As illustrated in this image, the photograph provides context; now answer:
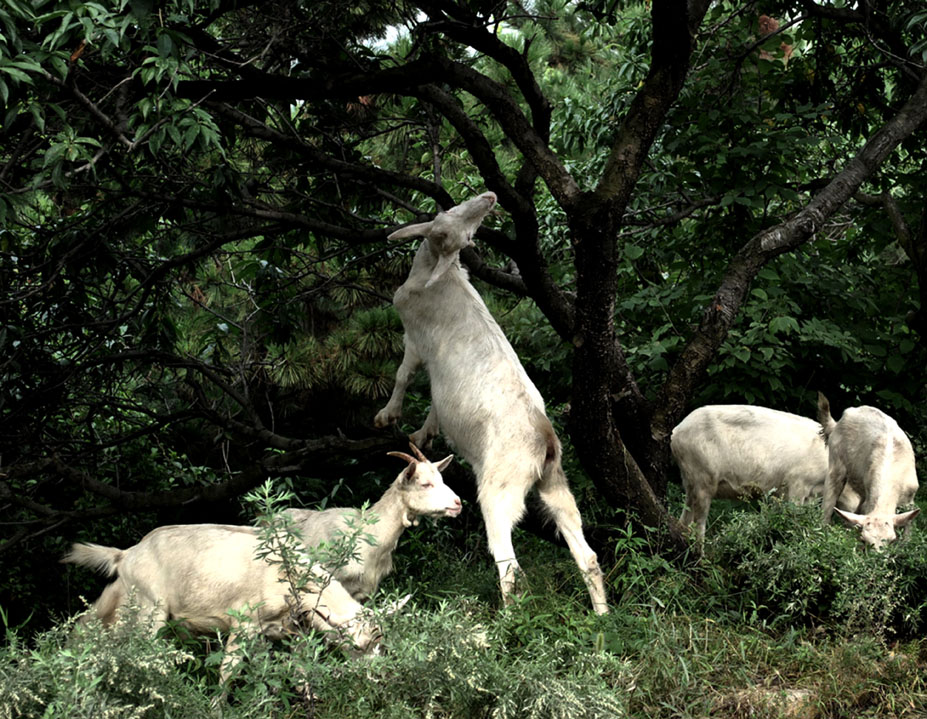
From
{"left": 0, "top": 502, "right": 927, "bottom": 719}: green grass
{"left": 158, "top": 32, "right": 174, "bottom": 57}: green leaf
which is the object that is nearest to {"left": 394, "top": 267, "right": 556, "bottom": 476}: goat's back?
{"left": 0, "top": 502, "right": 927, "bottom": 719}: green grass

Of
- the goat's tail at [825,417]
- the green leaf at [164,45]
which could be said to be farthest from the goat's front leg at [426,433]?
the green leaf at [164,45]

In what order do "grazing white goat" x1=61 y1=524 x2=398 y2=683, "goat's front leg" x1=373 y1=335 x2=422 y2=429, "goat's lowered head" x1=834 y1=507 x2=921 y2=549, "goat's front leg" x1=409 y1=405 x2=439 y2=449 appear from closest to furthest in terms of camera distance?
"grazing white goat" x1=61 y1=524 x2=398 y2=683 < "goat's lowered head" x1=834 y1=507 x2=921 y2=549 < "goat's front leg" x1=373 y1=335 x2=422 y2=429 < "goat's front leg" x1=409 y1=405 x2=439 y2=449

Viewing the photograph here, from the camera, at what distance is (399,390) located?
22.5 feet

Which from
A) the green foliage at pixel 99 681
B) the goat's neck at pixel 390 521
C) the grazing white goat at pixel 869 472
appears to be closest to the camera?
the green foliage at pixel 99 681

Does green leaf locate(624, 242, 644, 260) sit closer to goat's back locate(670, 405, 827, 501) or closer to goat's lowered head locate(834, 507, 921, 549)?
goat's back locate(670, 405, 827, 501)

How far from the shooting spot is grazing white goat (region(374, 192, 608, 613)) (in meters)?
5.91

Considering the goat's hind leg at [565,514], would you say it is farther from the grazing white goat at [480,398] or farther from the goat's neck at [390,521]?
the goat's neck at [390,521]

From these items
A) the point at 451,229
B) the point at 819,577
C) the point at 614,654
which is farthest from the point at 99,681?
the point at 819,577

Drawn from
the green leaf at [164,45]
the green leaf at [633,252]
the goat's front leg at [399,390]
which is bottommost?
the goat's front leg at [399,390]

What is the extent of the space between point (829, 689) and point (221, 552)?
3.20m

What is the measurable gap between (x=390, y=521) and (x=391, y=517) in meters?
0.02

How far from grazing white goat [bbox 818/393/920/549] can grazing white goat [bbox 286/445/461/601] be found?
261 centimetres

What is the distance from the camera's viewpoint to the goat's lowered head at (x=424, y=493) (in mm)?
5938

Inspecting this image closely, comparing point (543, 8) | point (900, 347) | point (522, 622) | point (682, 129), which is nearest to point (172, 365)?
point (522, 622)
